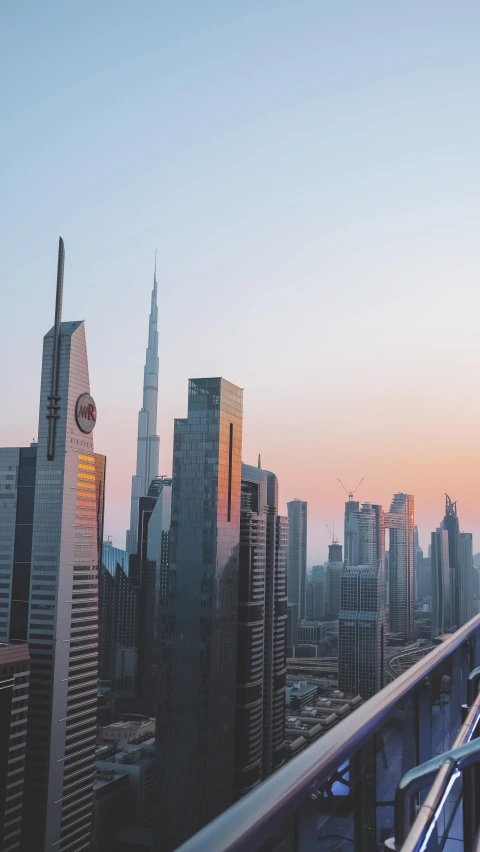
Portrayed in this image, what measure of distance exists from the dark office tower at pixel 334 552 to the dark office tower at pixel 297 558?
3.32 m

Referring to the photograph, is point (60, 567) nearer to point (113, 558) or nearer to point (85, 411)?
point (85, 411)

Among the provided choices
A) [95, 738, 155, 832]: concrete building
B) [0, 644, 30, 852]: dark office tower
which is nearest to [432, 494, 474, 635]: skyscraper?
[95, 738, 155, 832]: concrete building

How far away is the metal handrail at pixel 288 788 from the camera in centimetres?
74

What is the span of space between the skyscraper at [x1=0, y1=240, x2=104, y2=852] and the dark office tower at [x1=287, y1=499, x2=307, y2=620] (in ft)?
146

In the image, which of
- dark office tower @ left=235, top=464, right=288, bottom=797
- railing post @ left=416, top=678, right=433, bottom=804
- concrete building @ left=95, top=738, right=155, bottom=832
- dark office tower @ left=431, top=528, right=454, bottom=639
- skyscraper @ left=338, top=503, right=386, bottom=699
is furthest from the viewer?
dark office tower @ left=431, top=528, right=454, bottom=639

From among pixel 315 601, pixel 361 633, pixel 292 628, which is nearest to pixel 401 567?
pixel 315 601

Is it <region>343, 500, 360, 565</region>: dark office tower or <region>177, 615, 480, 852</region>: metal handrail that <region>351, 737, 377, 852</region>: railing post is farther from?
<region>343, 500, 360, 565</region>: dark office tower

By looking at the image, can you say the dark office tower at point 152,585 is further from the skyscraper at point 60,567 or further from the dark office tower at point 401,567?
the dark office tower at point 401,567

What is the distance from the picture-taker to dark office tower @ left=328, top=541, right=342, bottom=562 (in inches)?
3775

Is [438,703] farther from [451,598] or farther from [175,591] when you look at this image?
[451,598]

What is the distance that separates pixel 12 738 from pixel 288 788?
30.8 metres

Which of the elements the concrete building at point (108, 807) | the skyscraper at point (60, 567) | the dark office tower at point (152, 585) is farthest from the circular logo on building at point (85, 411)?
the concrete building at point (108, 807)

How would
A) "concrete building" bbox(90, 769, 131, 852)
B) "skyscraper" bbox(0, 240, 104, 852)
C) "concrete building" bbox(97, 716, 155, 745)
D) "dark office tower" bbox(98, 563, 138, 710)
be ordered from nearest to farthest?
"skyscraper" bbox(0, 240, 104, 852)
"concrete building" bbox(90, 769, 131, 852)
"concrete building" bbox(97, 716, 155, 745)
"dark office tower" bbox(98, 563, 138, 710)

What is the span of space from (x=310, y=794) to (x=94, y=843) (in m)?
37.6
